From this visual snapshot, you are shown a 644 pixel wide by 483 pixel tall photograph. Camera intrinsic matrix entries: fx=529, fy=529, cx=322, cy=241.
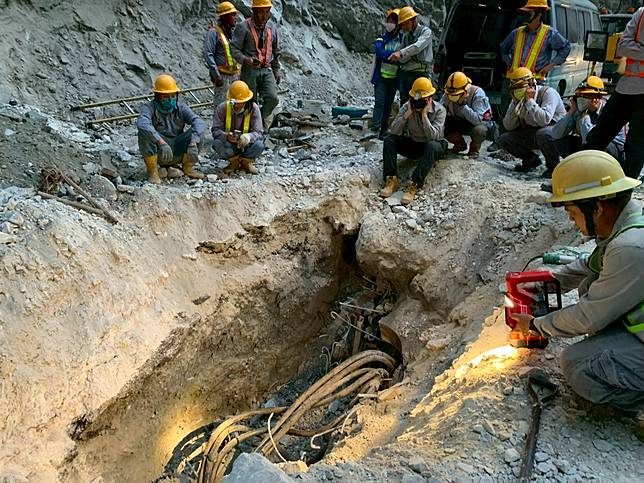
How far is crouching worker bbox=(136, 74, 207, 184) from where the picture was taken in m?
5.30

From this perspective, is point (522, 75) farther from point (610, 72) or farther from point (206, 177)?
point (610, 72)

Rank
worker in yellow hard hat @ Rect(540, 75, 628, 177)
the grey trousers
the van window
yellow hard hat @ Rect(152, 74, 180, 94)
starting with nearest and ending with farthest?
the grey trousers
worker in yellow hard hat @ Rect(540, 75, 628, 177)
yellow hard hat @ Rect(152, 74, 180, 94)
the van window

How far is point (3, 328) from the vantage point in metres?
3.75

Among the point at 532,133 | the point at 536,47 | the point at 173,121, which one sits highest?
the point at 536,47

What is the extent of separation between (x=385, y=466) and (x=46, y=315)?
2.84 metres

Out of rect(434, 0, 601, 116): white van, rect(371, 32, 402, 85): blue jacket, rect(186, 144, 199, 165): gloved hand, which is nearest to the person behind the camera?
rect(186, 144, 199, 165): gloved hand

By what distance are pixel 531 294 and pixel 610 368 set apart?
25.7 inches

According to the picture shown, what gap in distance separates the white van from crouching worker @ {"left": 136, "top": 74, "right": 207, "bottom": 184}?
156 inches

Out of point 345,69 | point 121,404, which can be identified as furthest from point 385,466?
point 345,69

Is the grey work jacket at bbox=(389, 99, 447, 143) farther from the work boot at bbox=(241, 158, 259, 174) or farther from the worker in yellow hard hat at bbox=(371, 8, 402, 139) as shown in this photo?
the work boot at bbox=(241, 158, 259, 174)

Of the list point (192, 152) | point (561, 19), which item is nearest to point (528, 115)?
point (561, 19)

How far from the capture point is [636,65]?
3.93 meters

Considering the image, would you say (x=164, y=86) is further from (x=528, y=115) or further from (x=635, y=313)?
(x=635, y=313)

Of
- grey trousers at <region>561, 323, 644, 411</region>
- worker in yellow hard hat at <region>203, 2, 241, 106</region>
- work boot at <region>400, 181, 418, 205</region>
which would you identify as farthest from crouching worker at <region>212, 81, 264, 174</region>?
grey trousers at <region>561, 323, 644, 411</region>
